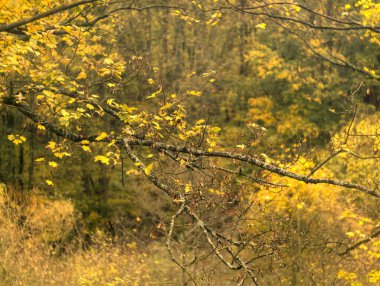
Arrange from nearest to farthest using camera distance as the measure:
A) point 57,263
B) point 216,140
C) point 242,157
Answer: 1. point 242,157
2. point 57,263
3. point 216,140

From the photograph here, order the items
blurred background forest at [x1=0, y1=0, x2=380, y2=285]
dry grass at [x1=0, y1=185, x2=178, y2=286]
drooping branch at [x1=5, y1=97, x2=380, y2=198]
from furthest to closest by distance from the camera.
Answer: blurred background forest at [x1=0, y1=0, x2=380, y2=285]
dry grass at [x1=0, y1=185, x2=178, y2=286]
drooping branch at [x1=5, y1=97, x2=380, y2=198]

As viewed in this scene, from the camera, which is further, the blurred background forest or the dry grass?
the blurred background forest

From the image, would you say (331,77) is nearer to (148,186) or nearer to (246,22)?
(246,22)

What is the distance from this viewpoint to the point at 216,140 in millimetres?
14781

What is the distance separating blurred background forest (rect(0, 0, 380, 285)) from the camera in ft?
32.2

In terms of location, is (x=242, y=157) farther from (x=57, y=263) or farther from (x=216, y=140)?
(x=216, y=140)

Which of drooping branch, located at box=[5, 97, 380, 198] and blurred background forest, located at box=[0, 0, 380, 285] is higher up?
drooping branch, located at box=[5, 97, 380, 198]

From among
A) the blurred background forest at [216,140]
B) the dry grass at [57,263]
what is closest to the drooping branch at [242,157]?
the blurred background forest at [216,140]

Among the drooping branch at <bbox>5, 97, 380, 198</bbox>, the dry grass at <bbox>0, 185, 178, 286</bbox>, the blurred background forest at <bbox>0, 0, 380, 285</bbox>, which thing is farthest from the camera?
the blurred background forest at <bbox>0, 0, 380, 285</bbox>

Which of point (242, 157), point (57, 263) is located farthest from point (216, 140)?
point (242, 157)

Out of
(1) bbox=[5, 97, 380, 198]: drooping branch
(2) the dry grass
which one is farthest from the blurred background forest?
(1) bbox=[5, 97, 380, 198]: drooping branch

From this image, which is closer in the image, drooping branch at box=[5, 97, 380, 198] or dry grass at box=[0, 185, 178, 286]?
drooping branch at box=[5, 97, 380, 198]

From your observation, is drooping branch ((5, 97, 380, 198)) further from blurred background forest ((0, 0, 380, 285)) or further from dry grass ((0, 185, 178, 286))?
dry grass ((0, 185, 178, 286))

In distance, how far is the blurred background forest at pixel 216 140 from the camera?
9.81 m
